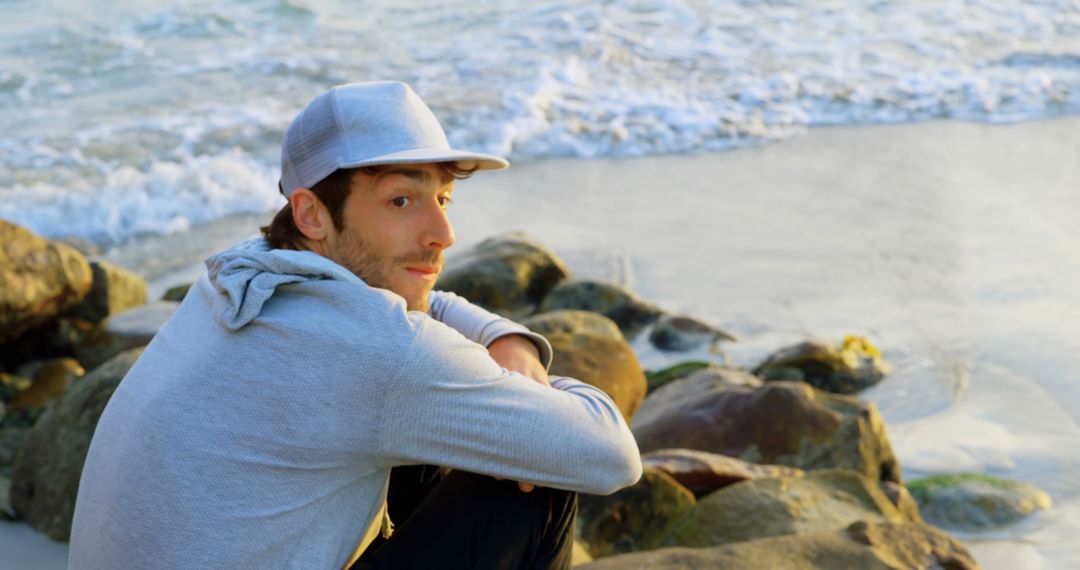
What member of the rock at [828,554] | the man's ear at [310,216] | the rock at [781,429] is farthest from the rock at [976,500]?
the man's ear at [310,216]

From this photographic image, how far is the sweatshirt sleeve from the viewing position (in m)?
2.25

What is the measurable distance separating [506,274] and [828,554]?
9.86 feet

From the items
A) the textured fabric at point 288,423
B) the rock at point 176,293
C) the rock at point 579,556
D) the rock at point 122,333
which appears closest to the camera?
the textured fabric at point 288,423

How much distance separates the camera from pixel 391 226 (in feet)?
8.29

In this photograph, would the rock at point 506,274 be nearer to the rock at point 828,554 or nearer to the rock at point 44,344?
the rock at point 44,344

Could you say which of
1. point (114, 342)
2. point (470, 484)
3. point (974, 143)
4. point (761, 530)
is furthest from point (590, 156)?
point (470, 484)

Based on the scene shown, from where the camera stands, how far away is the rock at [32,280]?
5480mm

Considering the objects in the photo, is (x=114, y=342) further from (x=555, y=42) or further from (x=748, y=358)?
(x=555, y=42)

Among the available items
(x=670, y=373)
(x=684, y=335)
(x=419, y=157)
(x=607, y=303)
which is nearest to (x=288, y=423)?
(x=419, y=157)

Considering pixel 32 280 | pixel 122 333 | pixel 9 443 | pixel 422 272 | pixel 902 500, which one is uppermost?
pixel 422 272

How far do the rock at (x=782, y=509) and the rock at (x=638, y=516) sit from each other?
0.10m

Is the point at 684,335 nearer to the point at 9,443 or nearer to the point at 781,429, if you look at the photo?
the point at 781,429

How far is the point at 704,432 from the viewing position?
4.52 m

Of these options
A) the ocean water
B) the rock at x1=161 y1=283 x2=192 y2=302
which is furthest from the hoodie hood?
the ocean water
